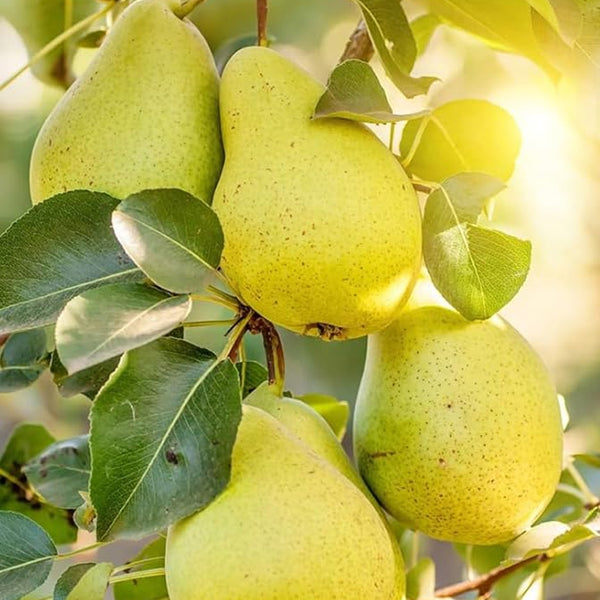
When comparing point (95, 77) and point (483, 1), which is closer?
point (95, 77)

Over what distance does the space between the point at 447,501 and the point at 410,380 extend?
100 mm

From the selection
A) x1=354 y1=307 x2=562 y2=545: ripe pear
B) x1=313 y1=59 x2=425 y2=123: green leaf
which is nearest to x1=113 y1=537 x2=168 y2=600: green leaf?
x1=354 y1=307 x2=562 y2=545: ripe pear

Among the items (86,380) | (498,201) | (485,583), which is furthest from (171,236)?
(498,201)

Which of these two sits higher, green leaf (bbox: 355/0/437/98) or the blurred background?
green leaf (bbox: 355/0/437/98)

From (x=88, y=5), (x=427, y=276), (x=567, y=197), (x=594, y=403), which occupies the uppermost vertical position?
(x=88, y=5)

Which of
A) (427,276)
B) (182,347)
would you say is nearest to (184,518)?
(182,347)

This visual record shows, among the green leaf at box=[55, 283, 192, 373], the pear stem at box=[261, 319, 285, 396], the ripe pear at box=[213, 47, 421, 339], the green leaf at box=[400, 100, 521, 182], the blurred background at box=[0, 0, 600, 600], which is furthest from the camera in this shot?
the blurred background at box=[0, 0, 600, 600]

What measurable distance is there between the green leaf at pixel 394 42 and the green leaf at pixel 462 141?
0.06 metres

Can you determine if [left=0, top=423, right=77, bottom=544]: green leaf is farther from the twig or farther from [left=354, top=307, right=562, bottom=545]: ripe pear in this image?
the twig

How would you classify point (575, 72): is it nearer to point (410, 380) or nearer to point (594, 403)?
point (410, 380)

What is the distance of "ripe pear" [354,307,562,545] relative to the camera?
877 millimetres

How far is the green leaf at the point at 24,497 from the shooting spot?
4.01 ft

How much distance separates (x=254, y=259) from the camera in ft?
2.59

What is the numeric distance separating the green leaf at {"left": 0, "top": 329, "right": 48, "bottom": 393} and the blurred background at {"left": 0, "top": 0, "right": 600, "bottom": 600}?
1.33 ft
